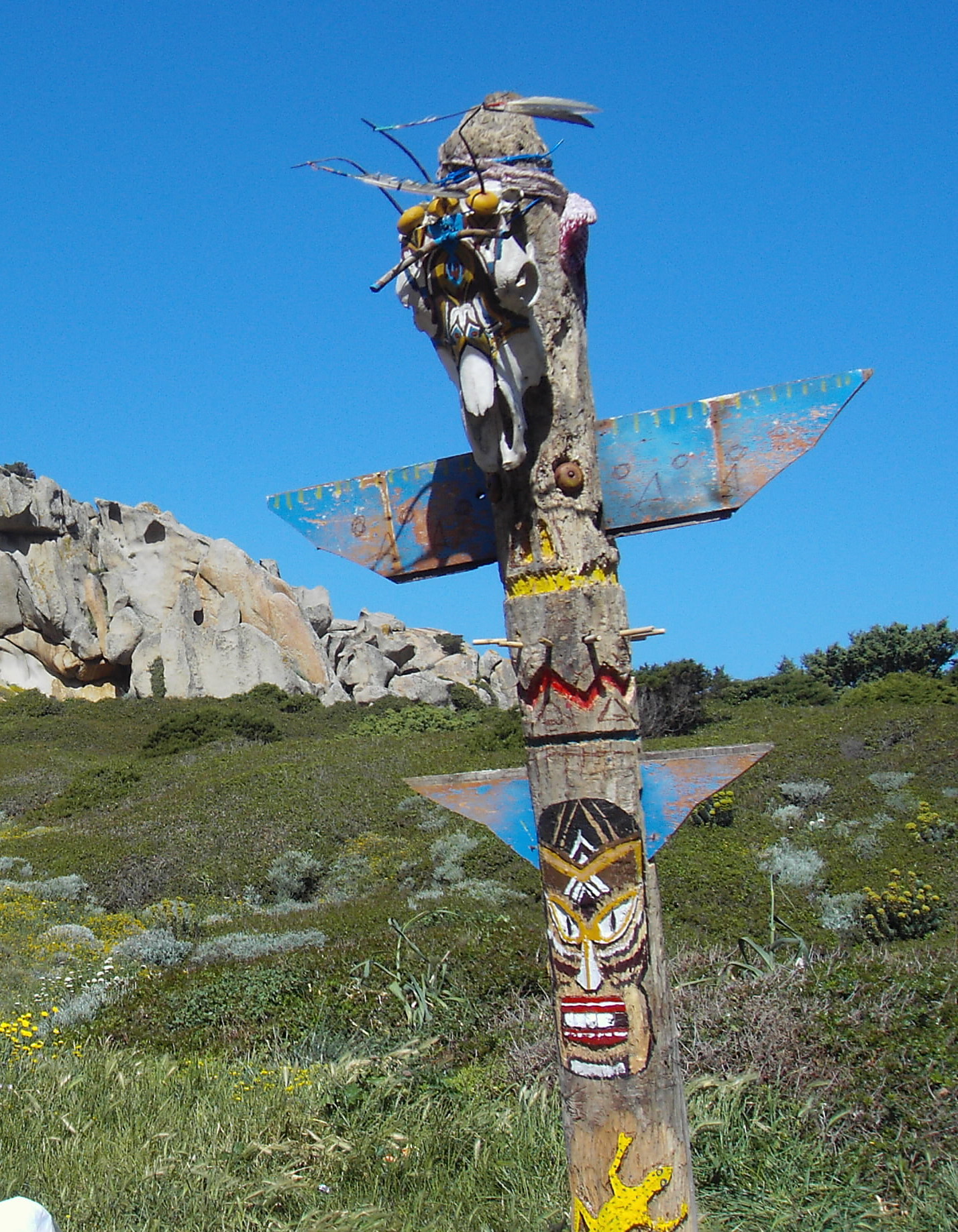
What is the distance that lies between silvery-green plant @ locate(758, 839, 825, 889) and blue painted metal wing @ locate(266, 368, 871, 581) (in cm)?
781

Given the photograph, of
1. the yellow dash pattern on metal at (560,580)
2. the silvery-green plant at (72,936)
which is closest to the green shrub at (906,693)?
the silvery-green plant at (72,936)

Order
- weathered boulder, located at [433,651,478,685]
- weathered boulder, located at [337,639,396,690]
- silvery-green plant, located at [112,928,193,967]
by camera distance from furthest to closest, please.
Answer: weathered boulder, located at [433,651,478,685]
weathered boulder, located at [337,639,396,690]
silvery-green plant, located at [112,928,193,967]

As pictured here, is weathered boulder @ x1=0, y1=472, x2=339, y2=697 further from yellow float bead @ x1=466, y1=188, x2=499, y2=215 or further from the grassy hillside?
yellow float bead @ x1=466, y1=188, x2=499, y2=215

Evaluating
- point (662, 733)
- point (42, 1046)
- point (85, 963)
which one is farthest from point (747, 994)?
point (662, 733)

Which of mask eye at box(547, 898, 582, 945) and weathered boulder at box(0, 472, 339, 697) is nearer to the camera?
mask eye at box(547, 898, 582, 945)

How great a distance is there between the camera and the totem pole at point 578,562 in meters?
3.16

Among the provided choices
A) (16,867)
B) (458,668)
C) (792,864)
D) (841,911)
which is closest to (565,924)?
(841,911)

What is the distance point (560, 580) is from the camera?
3.31 metres

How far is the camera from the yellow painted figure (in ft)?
10.1

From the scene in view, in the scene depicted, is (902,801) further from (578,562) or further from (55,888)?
(578,562)

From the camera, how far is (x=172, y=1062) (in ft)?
21.2

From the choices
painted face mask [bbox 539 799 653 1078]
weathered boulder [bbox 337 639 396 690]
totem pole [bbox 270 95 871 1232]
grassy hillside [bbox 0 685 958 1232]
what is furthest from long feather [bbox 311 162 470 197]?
weathered boulder [bbox 337 639 396 690]

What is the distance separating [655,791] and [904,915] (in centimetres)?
668

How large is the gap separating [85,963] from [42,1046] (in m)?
2.33
